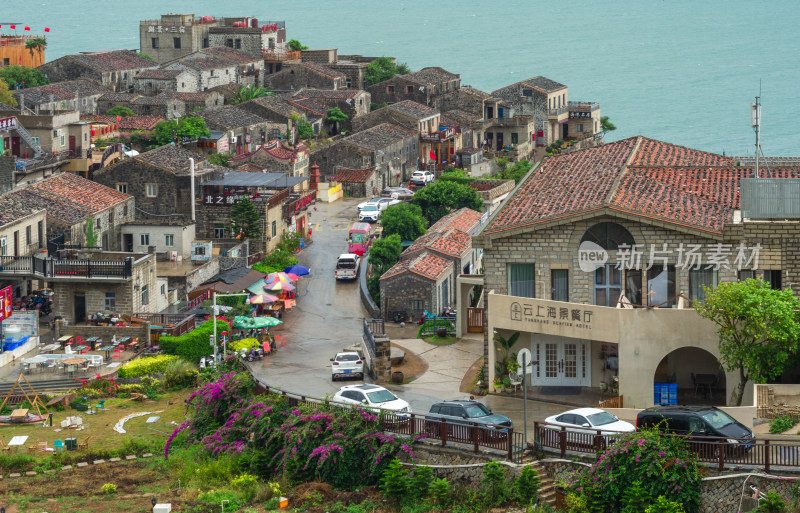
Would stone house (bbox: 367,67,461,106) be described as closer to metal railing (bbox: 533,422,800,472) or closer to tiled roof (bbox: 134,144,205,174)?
tiled roof (bbox: 134,144,205,174)

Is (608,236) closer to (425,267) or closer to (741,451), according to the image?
(741,451)

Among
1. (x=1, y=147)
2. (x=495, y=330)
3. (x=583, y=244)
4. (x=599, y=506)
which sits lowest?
(x=599, y=506)

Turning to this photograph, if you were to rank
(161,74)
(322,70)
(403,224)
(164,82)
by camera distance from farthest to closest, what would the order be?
(322,70)
(161,74)
(164,82)
(403,224)

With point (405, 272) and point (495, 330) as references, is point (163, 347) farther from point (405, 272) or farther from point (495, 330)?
point (495, 330)

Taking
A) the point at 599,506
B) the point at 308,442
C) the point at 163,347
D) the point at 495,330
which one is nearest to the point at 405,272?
the point at 163,347

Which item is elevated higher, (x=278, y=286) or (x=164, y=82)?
(x=164, y=82)

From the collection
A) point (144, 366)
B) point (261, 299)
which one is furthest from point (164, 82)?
point (144, 366)
